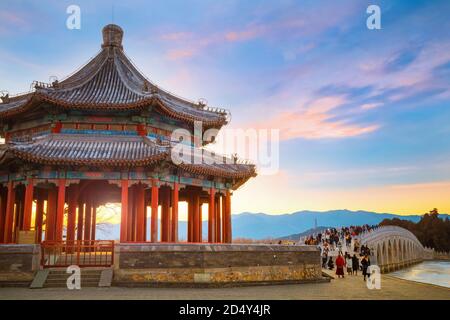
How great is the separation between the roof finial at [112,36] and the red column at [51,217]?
38.2 ft

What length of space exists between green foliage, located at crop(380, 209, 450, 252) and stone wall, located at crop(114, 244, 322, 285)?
323 feet

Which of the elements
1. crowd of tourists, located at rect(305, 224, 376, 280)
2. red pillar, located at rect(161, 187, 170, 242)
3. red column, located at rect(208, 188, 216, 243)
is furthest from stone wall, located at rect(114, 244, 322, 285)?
red pillar, located at rect(161, 187, 170, 242)

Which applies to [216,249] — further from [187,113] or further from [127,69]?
[127,69]

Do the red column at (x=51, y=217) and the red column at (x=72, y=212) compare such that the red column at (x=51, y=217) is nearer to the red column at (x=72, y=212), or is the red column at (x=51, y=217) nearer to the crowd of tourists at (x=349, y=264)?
the red column at (x=72, y=212)

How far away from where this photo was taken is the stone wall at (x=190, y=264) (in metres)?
18.5

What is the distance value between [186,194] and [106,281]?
41.0 ft

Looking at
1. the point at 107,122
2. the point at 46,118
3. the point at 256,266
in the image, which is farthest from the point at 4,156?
the point at 256,266

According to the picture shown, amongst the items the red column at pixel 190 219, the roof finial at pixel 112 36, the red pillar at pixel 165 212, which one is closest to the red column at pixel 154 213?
the red pillar at pixel 165 212

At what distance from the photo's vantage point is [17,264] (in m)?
18.4

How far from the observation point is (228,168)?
89.7 feet

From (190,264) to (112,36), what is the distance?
19.3m

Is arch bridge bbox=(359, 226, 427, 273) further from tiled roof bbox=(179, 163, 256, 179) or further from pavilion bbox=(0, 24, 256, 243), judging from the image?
pavilion bbox=(0, 24, 256, 243)

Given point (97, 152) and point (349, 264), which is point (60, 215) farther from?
point (349, 264)

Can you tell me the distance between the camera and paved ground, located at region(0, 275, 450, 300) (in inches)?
604
